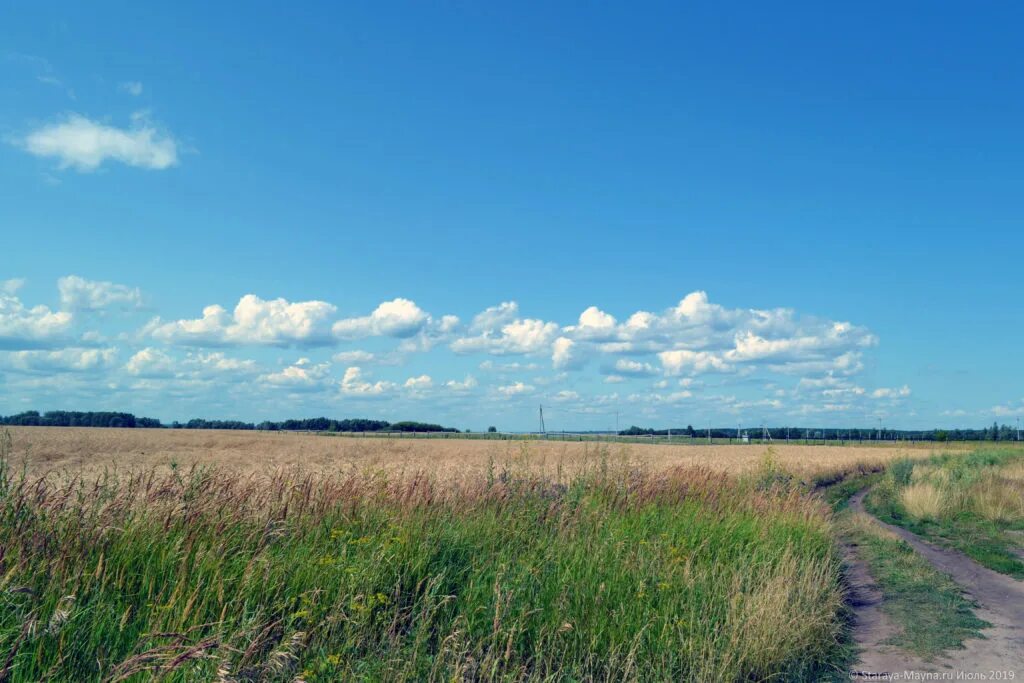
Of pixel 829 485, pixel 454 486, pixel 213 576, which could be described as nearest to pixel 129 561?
pixel 213 576

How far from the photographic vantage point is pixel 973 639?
28.0 ft

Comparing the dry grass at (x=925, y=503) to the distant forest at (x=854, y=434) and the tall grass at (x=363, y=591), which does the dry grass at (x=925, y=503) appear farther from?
the distant forest at (x=854, y=434)

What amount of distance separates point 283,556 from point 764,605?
5310 mm

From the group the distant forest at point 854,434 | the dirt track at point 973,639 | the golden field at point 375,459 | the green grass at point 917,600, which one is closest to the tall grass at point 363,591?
the dirt track at point 973,639

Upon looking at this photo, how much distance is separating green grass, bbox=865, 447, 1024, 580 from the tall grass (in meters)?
7.58

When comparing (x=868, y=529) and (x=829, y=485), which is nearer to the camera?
(x=868, y=529)

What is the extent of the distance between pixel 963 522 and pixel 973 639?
1367 cm

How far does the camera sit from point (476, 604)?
6.76m

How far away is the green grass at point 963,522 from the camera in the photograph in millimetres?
14867

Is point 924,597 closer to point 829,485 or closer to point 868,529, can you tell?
point 868,529

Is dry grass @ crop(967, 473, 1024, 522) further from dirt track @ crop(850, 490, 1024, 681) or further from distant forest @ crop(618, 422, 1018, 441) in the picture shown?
distant forest @ crop(618, 422, 1018, 441)

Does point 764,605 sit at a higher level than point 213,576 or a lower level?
lower

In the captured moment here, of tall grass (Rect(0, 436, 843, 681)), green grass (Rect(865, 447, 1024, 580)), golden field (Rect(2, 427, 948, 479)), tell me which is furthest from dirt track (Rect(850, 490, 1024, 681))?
golden field (Rect(2, 427, 948, 479))

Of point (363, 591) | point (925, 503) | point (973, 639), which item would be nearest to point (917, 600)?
point (973, 639)
